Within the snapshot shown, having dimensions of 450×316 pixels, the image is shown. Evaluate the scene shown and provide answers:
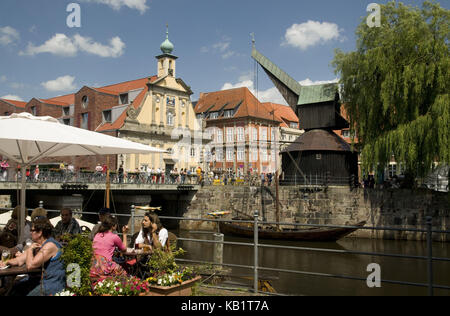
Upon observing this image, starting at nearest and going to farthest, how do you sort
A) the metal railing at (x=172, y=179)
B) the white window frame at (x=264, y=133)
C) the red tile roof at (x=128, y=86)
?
the metal railing at (x=172, y=179) → the red tile roof at (x=128, y=86) → the white window frame at (x=264, y=133)

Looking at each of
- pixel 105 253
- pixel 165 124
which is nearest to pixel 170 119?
pixel 165 124

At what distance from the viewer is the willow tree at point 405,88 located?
22250 millimetres

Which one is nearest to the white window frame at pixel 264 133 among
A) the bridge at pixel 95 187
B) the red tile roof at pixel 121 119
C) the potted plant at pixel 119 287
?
the red tile roof at pixel 121 119

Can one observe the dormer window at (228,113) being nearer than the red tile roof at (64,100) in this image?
No

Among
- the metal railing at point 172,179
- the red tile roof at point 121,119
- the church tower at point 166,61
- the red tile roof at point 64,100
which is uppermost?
the church tower at point 166,61

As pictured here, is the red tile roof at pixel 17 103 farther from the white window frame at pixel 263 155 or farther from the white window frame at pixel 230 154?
the white window frame at pixel 263 155

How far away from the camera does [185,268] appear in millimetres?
5387

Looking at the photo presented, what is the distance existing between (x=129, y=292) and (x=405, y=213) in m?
24.9

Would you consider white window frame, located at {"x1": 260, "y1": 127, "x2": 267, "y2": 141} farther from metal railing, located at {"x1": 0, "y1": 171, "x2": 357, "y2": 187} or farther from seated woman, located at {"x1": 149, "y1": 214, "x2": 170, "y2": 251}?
seated woman, located at {"x1": 149, "y1": 214, "x2": 170, "y2": 251}

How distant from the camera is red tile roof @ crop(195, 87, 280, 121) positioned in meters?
56.9

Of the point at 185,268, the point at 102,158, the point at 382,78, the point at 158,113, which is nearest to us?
the point at 185,268

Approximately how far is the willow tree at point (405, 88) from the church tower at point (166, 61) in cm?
2320
